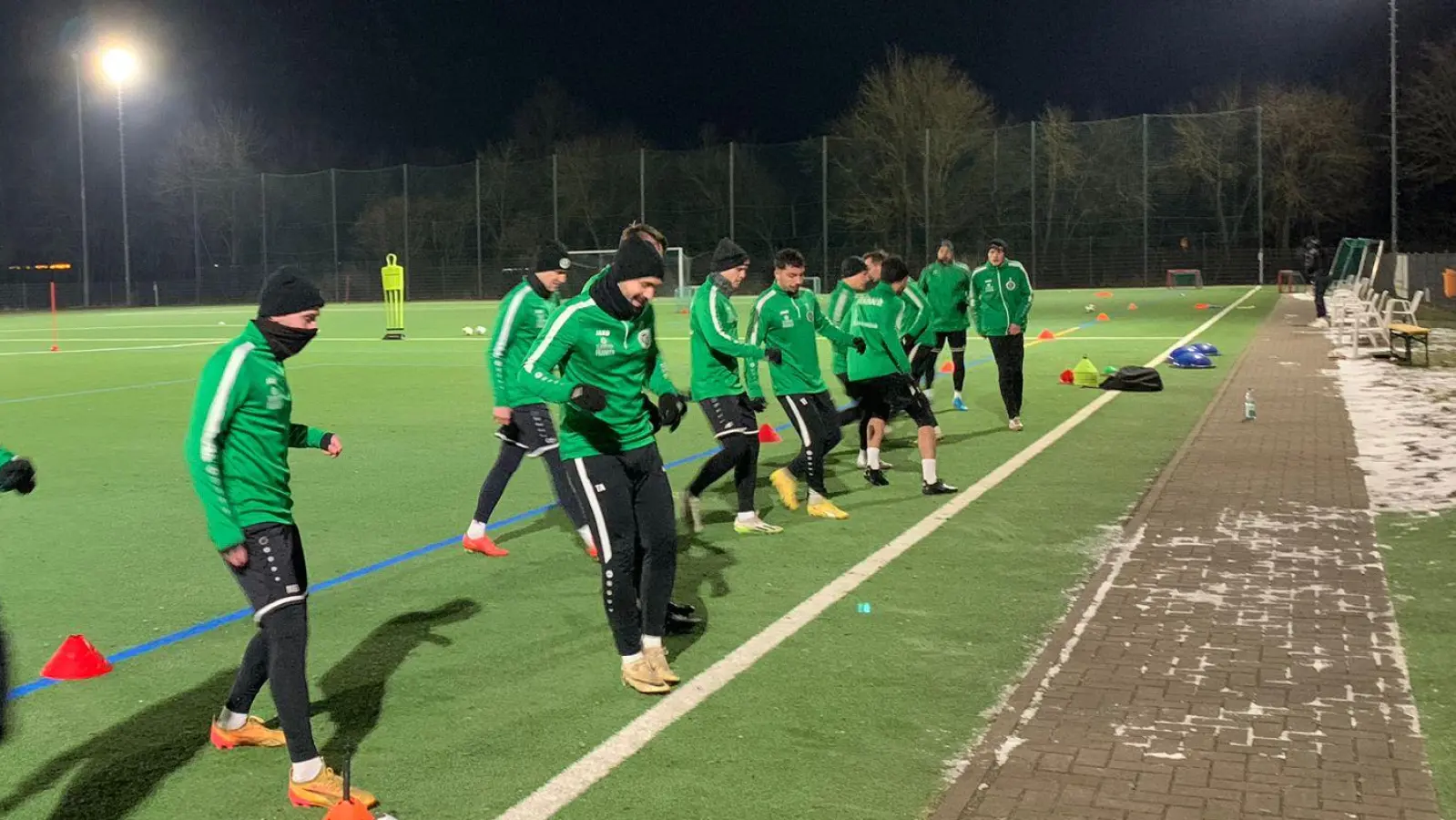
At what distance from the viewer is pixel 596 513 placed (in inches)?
217

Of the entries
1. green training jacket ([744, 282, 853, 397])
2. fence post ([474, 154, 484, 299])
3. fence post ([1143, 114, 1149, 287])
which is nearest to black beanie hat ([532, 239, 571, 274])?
green training jacket ([744, 282, 853, 397])

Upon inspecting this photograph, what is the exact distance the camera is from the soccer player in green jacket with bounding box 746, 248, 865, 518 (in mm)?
8898

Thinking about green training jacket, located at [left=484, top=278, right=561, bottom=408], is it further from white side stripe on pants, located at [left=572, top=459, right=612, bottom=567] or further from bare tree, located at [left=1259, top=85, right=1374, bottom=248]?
bare tree, located at [left=1259, top=85, right=1374, bottom=248]

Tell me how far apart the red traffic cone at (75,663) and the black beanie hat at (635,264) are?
112 inches

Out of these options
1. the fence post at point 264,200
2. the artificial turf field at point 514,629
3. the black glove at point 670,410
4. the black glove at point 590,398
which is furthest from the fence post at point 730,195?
the black glove at point 590,398

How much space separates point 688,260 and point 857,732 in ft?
175

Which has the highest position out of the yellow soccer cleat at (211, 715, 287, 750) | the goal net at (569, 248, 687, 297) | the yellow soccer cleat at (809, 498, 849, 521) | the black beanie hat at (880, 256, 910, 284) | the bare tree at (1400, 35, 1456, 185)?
the bare tree at (1400, 35, 1456, 185)

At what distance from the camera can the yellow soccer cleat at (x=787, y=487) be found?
31.4 feet

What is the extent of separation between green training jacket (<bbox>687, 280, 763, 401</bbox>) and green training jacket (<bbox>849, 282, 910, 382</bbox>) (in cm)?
160

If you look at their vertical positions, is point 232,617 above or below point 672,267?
below

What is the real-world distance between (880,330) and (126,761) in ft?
20.4

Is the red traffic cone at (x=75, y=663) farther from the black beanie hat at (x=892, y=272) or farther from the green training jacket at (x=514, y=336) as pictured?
the black beanie hat at (x=892, y=272)

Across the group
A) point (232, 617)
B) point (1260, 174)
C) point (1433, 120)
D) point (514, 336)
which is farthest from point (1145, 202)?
point (232, 617)

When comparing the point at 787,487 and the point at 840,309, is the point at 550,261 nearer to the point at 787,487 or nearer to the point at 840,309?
the point at 787,487
